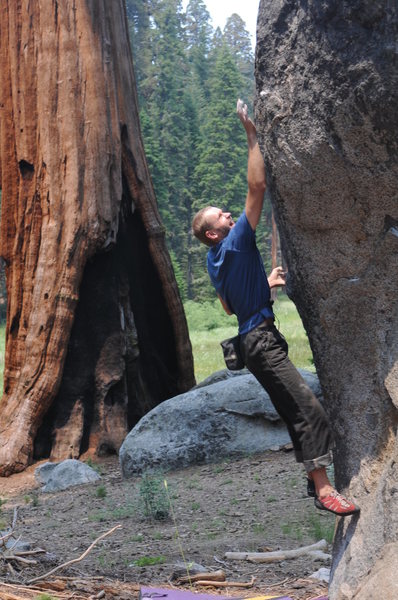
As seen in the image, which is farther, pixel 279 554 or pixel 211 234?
pixel 279 554

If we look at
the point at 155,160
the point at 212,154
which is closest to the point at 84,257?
the point at 155,160

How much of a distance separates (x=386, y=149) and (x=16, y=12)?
760 cm

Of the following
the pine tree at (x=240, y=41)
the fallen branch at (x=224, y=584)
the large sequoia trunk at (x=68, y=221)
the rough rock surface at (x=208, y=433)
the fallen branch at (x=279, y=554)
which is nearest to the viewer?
the fallen branch at (x=224, y=584)

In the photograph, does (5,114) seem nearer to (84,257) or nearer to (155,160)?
(84,257)

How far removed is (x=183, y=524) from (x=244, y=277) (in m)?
2.97

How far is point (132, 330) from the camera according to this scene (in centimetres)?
1051

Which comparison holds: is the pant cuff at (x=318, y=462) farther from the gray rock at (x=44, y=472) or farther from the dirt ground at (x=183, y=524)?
the gray rock at (x=44, y=472)

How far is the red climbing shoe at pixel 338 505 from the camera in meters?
4.11

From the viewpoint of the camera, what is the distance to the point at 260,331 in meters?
4.40

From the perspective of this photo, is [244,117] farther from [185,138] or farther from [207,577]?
[185,138]

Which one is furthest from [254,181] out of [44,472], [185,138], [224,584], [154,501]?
[185,138]

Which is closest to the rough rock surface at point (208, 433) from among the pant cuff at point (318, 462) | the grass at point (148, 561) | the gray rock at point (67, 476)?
the gray rock at point (67, 476)

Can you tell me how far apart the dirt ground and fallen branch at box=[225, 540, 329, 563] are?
48mm

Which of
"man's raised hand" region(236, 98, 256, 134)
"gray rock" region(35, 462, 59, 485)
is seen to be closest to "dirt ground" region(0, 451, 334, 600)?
"gray rock" region(35, 462, 59, 485)
